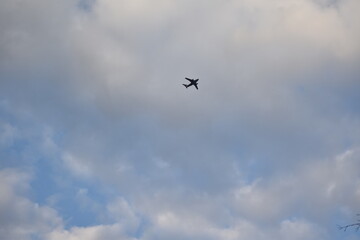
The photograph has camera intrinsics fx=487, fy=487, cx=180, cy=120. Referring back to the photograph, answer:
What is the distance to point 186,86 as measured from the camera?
133375mm

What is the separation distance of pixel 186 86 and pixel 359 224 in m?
74.0

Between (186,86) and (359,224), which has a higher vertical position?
(186,86)

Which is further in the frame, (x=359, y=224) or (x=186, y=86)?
(x=186, y=86)

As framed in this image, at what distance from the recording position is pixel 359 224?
67125mm
